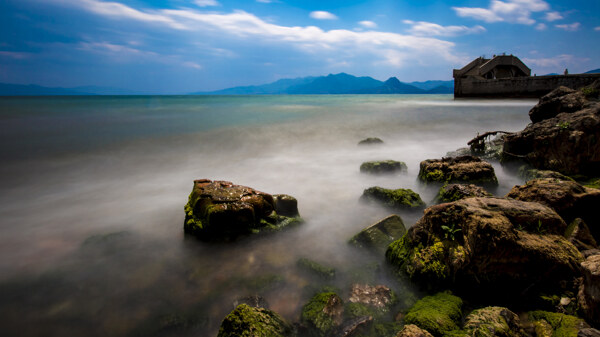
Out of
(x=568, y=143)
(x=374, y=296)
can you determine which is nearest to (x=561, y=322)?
(x=374, y=296)

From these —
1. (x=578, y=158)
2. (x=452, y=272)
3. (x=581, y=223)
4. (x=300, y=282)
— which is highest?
(x=578, y=158)

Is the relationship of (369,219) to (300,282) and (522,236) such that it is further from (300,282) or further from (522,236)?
(522,236)

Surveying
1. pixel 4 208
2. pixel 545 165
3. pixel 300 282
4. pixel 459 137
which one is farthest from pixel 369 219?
pixel 459 137

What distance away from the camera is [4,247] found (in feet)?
18.3

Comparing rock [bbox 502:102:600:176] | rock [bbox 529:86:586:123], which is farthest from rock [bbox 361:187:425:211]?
rock [bbox 529:86:586:123]

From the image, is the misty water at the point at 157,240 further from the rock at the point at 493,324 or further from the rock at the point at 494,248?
the rock at the point at 493,324

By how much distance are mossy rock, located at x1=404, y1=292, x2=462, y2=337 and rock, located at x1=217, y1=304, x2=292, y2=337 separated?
1480mm

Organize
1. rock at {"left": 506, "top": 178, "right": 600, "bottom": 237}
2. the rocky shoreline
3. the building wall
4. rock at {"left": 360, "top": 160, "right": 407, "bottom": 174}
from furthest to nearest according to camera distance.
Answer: the building wall
rock at {"left": 360, "top": 160, "right": 407, "bottom": 174}
rock at {"left": 506, "top": 178, "right": 600, "bottom": 237}
the rocky shoreline

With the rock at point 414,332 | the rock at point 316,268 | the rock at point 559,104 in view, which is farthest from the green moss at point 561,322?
the rock at point 559,104

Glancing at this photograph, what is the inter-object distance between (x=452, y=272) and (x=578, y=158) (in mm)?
5850

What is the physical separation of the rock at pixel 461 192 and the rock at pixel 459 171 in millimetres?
1430

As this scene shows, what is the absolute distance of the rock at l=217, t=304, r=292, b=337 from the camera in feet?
8.99

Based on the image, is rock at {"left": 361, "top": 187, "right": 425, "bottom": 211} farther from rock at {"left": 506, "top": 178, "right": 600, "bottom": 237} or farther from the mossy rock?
the mossy rock

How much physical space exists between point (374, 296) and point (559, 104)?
1042cm
